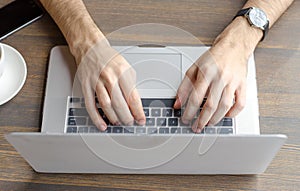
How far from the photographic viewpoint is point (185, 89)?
2.83 feet

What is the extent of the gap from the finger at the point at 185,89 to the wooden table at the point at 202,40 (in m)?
0.14

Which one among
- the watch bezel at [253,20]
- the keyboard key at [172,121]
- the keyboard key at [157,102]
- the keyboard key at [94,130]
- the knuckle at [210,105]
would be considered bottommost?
the keyboard key at [94,130]

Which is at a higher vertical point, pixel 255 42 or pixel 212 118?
Result: pixel 255 42

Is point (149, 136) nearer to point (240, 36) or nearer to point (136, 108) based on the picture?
point (136, 108)

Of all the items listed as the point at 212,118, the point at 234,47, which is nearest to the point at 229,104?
the point at 212,118

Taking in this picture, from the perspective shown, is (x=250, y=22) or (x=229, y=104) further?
(x=250, y=22)

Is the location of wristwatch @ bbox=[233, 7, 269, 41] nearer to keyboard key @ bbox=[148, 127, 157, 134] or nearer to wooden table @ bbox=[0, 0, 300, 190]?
wooden table @ bbox=[0, 0, 300, 190]

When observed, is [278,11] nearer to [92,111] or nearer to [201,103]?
[201,103]

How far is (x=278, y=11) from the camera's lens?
0.99 meters

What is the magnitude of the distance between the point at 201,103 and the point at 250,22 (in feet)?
0.79

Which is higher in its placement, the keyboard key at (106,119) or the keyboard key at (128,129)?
the keyboard key at (106,119)

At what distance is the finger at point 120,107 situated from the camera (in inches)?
32.8

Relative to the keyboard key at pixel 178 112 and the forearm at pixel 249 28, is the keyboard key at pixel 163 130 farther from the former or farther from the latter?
the forearm at pixel 249 28

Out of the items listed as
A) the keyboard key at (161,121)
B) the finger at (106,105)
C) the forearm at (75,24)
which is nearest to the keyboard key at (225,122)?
the keyboard key at (161,121)
